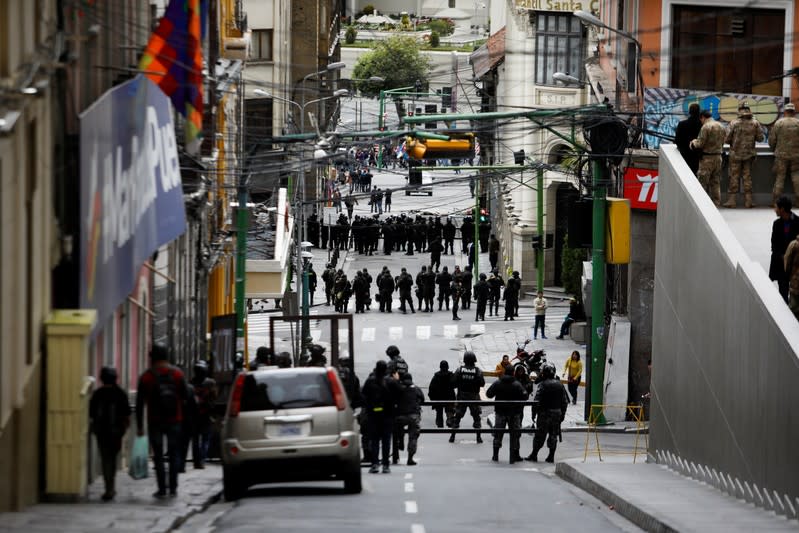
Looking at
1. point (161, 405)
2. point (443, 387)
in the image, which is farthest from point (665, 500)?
point (443, 387)

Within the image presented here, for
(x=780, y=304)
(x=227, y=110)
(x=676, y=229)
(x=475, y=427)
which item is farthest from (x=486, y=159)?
(x=780, y=304)

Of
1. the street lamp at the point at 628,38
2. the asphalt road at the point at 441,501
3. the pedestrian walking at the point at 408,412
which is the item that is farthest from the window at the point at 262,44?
the pedestrian walking at the point at 408,412

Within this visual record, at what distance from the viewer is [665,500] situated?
16.8 metres

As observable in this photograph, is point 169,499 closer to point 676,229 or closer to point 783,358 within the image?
point 783,358

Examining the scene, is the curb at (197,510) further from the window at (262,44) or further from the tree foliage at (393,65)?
the tree foliage at (393,65)

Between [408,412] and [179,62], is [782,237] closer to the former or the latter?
[408,412]

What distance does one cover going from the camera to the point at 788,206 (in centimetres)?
2006

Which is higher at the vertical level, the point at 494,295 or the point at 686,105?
the point at 686,105

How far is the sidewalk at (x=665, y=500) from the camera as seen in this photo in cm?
1418

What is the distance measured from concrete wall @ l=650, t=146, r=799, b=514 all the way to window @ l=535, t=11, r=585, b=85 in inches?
1455

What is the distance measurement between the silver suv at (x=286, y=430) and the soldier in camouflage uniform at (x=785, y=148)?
33.9 feet

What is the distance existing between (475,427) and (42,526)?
16.1m

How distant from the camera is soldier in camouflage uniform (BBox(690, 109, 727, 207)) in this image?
1008 inches

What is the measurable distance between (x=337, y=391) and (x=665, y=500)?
3671mm
